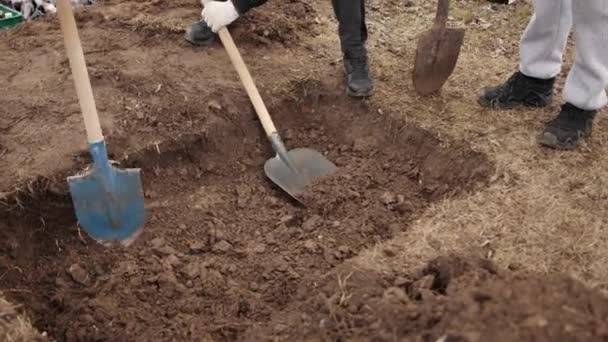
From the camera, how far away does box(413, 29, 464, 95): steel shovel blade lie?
373cm

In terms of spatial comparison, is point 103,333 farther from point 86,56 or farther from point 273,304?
point 86,56

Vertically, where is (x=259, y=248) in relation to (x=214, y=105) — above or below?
below

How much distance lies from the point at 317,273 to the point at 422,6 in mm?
2851

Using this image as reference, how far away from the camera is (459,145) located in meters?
3.59

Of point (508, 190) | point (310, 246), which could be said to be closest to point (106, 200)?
point (310, 246)

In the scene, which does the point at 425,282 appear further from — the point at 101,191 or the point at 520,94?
the point at 520,94

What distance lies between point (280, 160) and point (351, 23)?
0.89 meters

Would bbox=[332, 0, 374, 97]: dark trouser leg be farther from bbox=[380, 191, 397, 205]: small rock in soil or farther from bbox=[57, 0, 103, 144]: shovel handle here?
bbox=[57, 0, 103, 144]: shovel handle

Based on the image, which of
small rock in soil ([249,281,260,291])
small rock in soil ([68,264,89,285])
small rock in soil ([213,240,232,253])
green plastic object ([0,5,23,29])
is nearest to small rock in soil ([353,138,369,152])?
small rock in soil ([213,240,232,253])

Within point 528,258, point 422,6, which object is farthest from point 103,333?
point 422,6

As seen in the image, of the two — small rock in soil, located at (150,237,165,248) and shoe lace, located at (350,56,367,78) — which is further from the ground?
shoe lace, located at (350,56,367,78)

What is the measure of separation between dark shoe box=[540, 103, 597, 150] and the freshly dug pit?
39 cm

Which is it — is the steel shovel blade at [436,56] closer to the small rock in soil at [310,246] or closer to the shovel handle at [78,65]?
the small rock in soil at [310,246]

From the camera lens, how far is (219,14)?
376 centimetres
